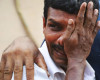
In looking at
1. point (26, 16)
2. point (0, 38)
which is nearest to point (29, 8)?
point (26, 16)

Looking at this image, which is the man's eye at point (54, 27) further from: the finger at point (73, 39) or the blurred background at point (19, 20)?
the blurred background at point (19, 20)

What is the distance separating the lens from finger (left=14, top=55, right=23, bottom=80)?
1063mm

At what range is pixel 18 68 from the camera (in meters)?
1.10

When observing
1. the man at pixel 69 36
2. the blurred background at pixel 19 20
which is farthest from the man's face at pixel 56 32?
the blurred background at pixel 19 20

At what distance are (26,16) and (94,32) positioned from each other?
1802mm

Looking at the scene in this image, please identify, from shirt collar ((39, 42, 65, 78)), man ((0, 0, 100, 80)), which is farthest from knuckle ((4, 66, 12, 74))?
shirt collar ((39, 42, 65, 78))

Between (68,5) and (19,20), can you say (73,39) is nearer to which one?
(68,5)

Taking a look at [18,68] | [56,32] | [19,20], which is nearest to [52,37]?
[56,32]

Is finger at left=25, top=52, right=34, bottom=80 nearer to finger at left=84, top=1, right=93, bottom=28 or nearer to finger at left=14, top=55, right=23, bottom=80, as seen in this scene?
finger at left=14, top=55, right=23, bottom=80

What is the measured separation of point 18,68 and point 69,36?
284mm

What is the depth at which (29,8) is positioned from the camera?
2.85 m

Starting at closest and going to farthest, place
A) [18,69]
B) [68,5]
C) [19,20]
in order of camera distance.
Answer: [18,69], [68,5], [19,20]

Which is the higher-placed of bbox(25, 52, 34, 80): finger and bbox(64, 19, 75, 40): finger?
bbox(64, 19, 75, 40): finger

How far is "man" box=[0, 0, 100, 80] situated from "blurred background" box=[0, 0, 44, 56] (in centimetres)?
154
